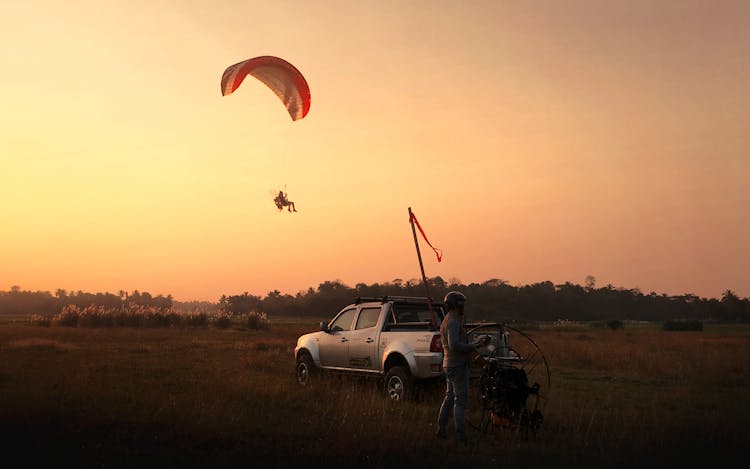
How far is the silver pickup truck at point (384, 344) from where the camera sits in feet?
40.8

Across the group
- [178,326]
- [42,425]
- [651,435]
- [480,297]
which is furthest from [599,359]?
[480,297]

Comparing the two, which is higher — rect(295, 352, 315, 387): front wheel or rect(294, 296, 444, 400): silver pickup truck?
rect(294, 296, 444, 400): silver pickup truck

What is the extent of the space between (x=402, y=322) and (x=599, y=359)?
14.9 m

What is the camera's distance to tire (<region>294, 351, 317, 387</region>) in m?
15.9

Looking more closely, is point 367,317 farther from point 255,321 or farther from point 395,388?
point 255,321

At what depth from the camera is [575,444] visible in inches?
368

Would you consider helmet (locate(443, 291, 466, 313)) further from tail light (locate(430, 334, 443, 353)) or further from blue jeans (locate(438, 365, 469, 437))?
tail light (locate(430, 334, 443, 353))

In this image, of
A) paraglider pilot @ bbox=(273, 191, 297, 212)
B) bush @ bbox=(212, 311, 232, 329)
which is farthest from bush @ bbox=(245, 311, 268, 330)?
paraglider pilot @ bbox=(273, 191, 297, 212)

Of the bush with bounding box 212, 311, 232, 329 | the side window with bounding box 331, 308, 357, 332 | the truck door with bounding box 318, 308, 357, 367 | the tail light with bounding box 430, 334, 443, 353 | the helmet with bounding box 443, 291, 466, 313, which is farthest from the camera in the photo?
the bush with bounding box 212, 311, 232, 329

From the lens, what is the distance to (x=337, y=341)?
49.6ft

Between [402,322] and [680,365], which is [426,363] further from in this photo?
[680,365]

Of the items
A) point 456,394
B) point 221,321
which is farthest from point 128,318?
point 456,394

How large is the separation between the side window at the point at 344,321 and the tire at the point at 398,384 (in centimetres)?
213

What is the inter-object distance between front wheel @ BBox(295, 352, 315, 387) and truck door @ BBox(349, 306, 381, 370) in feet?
5.69
